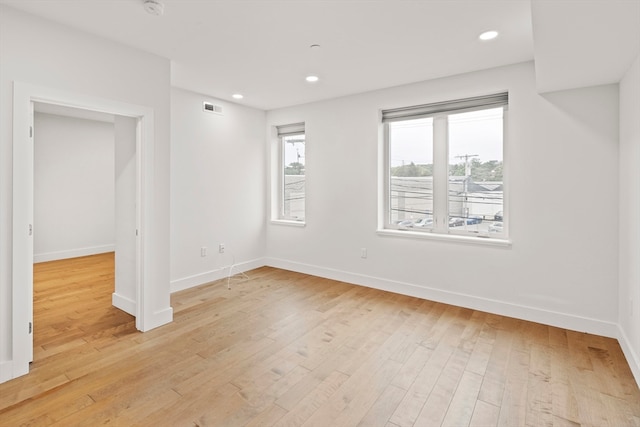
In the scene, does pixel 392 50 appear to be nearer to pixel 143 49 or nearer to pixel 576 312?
pixel 143 49

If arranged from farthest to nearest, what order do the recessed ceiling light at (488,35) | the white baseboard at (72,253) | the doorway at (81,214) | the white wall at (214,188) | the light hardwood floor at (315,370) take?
the white baseboard at (72,253) < the white wall at (214,188) < the doorway at (81,214) < the recessed ceiling light at (488,35) < the light hardwood floor at (315,370)

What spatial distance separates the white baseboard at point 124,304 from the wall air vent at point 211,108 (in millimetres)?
2578

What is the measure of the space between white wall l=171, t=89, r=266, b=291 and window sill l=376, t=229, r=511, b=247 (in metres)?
2.17

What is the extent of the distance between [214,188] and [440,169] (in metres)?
3.08

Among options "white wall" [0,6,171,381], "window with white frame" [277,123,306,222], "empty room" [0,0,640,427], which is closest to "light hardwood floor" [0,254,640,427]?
"empty room" [0,0,640,427]

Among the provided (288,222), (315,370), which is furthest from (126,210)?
(315,370)

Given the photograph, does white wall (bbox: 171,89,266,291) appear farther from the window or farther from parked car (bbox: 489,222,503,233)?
parked car (bbox: 489,222,503,233)

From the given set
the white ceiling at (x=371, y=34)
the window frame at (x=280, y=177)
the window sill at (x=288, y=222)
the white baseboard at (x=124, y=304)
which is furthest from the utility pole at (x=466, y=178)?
the white baseboard at (x=124, y=304)

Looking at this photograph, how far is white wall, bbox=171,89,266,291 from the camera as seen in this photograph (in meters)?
4.23

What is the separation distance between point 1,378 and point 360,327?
2.76m

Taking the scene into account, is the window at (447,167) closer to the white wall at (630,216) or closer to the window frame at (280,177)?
the white wall at (630,216)

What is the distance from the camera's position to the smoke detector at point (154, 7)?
7.30 ft

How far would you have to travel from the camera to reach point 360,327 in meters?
3.17

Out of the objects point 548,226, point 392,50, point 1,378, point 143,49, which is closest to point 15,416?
point 1,378
